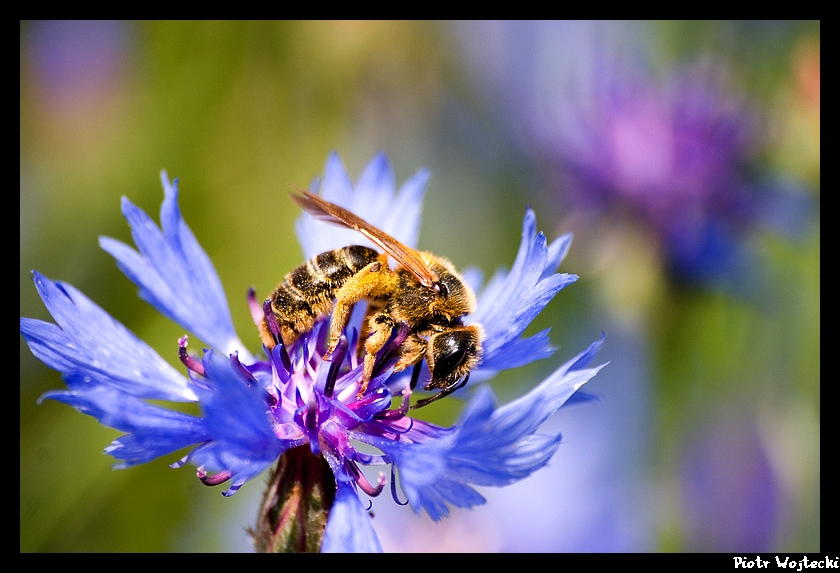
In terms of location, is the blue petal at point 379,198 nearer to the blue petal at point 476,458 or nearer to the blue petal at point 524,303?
the blue petal at point 524,303

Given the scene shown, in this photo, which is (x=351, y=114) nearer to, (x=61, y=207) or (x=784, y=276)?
(x=61, y=207)

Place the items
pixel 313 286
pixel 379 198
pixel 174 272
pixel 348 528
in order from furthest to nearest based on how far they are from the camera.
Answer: pixel 379 198, pixel 174 272, pixel 313 286, pixel 348 528

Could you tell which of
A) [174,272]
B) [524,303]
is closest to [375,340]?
[524,303]

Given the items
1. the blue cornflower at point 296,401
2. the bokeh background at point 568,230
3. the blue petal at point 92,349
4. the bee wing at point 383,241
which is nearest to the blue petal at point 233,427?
the blue cornflower at point 296,401

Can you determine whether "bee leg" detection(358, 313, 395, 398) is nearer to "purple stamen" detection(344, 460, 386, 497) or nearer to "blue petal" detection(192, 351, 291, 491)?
"purple stamen" detection(344, 460, 386, 497)

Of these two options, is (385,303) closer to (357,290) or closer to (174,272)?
(357,290)

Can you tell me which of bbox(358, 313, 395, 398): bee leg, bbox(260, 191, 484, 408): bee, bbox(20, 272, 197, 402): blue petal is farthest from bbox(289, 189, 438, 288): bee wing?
bbox(20, 272, 197, 402): blue petal
